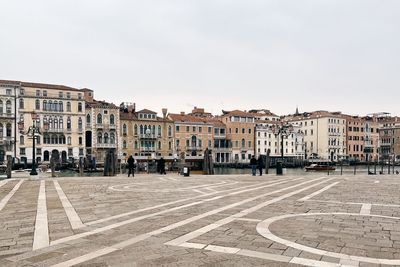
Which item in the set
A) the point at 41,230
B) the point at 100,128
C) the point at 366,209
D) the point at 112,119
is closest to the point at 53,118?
the point at 100,128

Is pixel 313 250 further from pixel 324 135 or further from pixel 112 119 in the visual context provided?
pixel 324 135

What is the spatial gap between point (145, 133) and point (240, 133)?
25.7m

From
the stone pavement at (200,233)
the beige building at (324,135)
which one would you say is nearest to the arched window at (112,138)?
the beige building at (324,135)

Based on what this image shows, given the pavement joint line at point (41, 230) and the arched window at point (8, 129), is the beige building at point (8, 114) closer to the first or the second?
the arched window at point (8, 129)

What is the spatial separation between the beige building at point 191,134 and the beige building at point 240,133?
19.2 feet

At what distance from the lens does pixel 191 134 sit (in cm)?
8919

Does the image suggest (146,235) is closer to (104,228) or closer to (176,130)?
(104,228)

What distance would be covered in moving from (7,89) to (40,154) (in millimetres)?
13817

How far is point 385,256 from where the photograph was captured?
5703 mm

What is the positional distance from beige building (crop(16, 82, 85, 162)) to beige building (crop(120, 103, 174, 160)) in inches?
379

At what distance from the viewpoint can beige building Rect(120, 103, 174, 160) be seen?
8306cm

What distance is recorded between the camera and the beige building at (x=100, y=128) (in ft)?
260

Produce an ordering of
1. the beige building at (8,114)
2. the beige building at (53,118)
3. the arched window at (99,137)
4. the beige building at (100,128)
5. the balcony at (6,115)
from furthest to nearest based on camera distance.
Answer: the arched window at (99,137) → the beige building at (100,128) → the beige building at (53,118) → the balcony at (6,115) → the beige building at (8,114)

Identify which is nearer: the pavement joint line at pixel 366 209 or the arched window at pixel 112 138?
the pavement joint line at pixel 366 209
